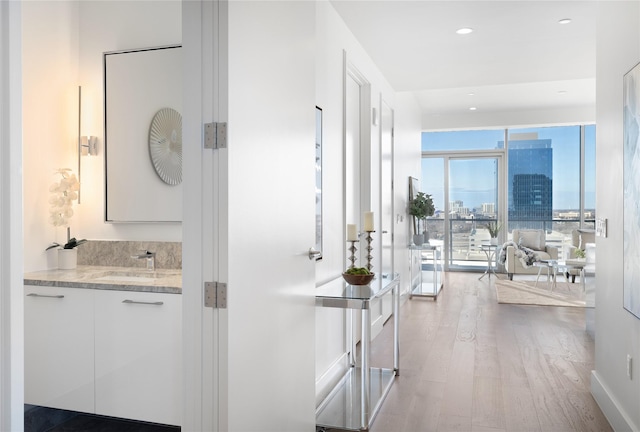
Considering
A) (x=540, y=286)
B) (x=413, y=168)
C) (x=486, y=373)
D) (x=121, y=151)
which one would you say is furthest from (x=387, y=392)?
(x=540, y=286)

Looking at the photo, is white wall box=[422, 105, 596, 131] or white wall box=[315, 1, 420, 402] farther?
white wall box=[422, 105, 596, 131]

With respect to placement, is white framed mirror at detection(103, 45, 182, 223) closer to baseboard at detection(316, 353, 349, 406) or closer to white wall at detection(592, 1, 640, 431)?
baseboard at detection(316, 353, 349, 406)

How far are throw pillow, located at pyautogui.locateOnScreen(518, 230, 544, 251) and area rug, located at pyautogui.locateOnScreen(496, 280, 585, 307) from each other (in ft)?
2.41

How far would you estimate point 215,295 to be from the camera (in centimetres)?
180

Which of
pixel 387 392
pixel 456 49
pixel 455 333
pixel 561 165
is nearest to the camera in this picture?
pixel 387 392

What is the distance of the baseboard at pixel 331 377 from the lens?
3.23 m

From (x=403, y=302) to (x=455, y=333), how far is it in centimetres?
160

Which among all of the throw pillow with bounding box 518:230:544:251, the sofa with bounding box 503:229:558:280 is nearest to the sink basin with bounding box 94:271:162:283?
the sofa with bounding box 503:229:558:280

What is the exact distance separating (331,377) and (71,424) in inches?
63.0

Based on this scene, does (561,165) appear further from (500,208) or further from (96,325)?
(96,325)

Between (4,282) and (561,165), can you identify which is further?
(561,165)

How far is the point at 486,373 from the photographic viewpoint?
3816 millimetres

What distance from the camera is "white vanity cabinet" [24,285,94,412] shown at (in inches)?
101

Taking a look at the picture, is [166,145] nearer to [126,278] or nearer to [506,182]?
[126,278]
